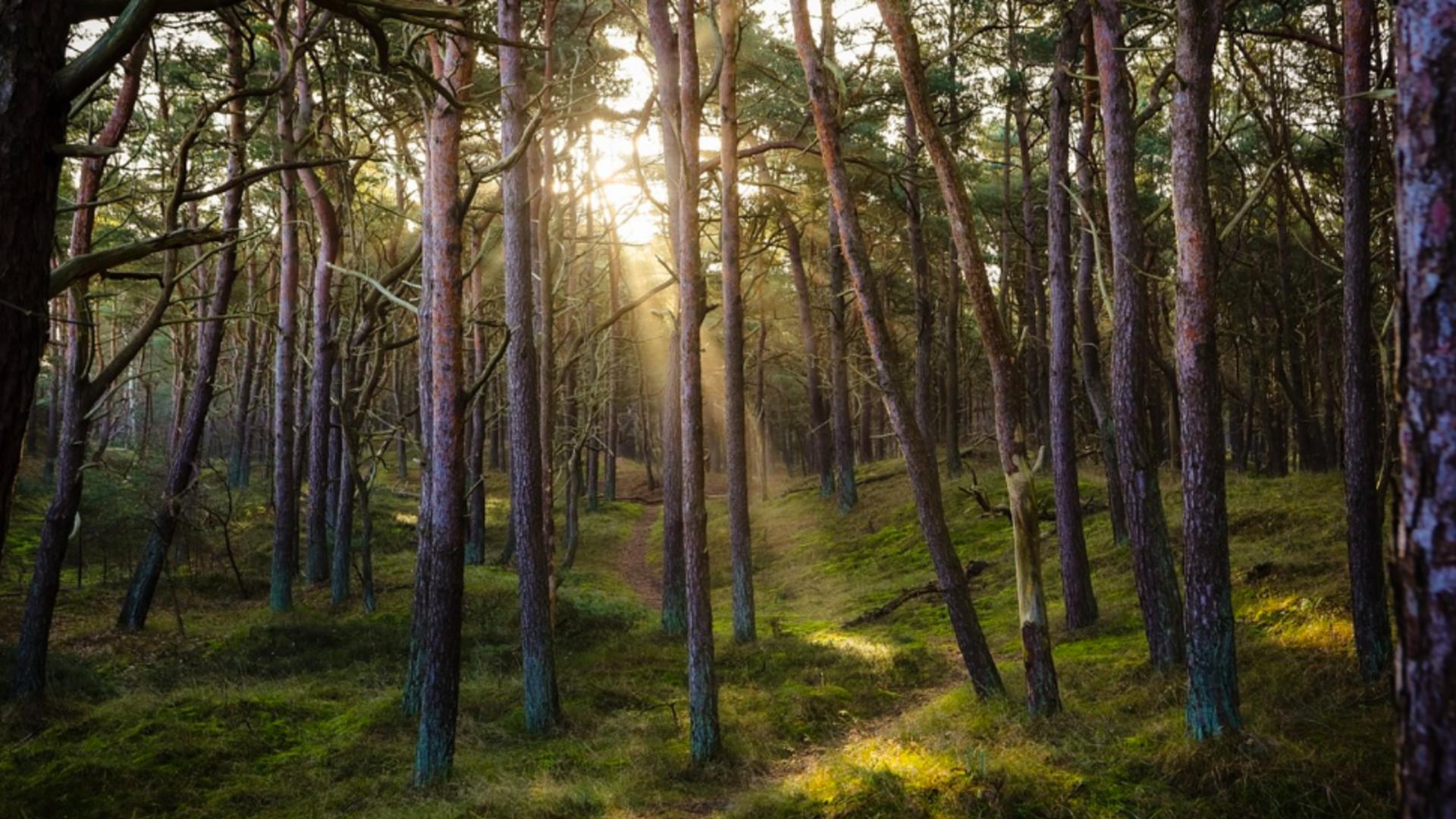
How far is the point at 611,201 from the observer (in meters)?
20.4

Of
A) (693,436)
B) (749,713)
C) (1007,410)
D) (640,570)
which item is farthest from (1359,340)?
(640,570)

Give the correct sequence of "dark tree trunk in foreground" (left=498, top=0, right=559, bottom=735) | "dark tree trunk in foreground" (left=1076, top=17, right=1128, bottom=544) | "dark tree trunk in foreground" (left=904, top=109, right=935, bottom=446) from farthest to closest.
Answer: "dark tree trunk in foreground" (left=904, top=109, right=935, bottom=446), "dark tree trunk in foreground" (left=1076, top=17, right=1128, bottom=544), "dark tree trunk in foreground" (left=498, top=0, right=559, bottom=735)

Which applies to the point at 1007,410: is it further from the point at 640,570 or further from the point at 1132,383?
the point at 640,570

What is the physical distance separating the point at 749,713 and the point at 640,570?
14.3 metres

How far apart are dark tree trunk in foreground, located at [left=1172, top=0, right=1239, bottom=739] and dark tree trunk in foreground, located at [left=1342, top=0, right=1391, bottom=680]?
2233 millimetres

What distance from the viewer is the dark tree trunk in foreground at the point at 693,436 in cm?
788

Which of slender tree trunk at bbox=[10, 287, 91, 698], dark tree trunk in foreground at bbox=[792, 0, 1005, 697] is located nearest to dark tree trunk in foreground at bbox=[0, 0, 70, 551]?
dark tree trunk in foreground at bbox=[792, 0, 1005, 697]

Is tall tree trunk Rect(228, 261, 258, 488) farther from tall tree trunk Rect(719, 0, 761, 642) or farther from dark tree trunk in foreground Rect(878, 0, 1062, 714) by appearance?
dark tree trunk in foreground Rect(878, 0, 1062, 714)

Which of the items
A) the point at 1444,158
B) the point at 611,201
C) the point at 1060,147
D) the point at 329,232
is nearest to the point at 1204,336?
the point at 1444,158

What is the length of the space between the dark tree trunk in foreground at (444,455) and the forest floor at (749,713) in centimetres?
53

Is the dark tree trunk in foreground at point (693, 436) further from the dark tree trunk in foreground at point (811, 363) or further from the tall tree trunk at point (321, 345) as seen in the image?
the dark tree trunk in foreground at point (811, 363)

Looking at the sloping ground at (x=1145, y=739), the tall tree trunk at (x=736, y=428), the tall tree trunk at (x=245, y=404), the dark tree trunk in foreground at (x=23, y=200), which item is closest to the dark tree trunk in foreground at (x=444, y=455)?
the sloping ground at (x=1145, y=739)

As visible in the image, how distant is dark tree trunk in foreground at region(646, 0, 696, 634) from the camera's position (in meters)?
9.40

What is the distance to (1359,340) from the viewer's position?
7.88m
